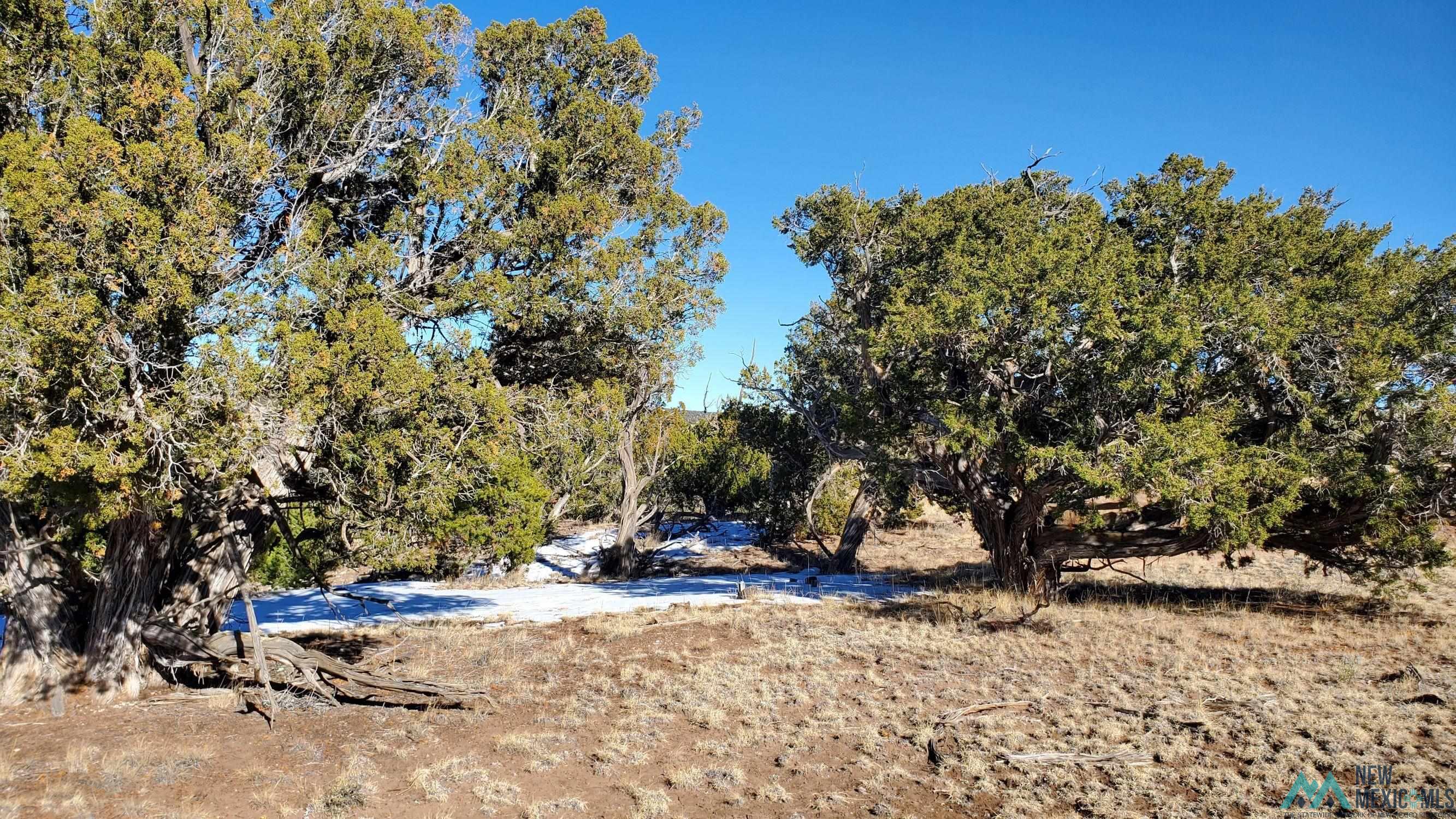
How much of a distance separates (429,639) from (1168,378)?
470 inches

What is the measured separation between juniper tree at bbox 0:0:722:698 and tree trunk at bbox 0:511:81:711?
0.09 ft

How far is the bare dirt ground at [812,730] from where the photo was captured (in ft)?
18.0

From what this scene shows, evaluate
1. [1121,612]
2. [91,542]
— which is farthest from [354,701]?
[1121,612]

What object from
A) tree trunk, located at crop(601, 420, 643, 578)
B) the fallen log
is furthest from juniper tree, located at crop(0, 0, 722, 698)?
tree trunk, located at crop(601, 420, 643, 578)

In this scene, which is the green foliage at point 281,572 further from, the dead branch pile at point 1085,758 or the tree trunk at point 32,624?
the dead branch pile at point 1085,758

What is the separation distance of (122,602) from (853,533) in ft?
56.6

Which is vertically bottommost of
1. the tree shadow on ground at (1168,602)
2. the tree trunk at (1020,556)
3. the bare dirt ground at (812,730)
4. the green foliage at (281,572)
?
the green foliage at (281,572)

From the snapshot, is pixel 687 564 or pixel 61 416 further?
pixel 687 564

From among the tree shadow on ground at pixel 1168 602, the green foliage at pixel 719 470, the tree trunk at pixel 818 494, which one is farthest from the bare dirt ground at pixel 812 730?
the green foliage at pixel 719 470

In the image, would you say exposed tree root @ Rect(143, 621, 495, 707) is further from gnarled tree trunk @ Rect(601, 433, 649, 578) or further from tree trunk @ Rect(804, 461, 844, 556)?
tree trunk @ Rect(804, 461, 844, 556)

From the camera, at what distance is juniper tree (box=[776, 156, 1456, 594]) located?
10406 millimetres

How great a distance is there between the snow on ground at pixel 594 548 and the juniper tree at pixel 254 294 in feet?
38.1

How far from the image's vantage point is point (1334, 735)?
6.37 m

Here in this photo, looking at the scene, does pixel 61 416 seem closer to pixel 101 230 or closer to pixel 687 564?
pixel 101 230
